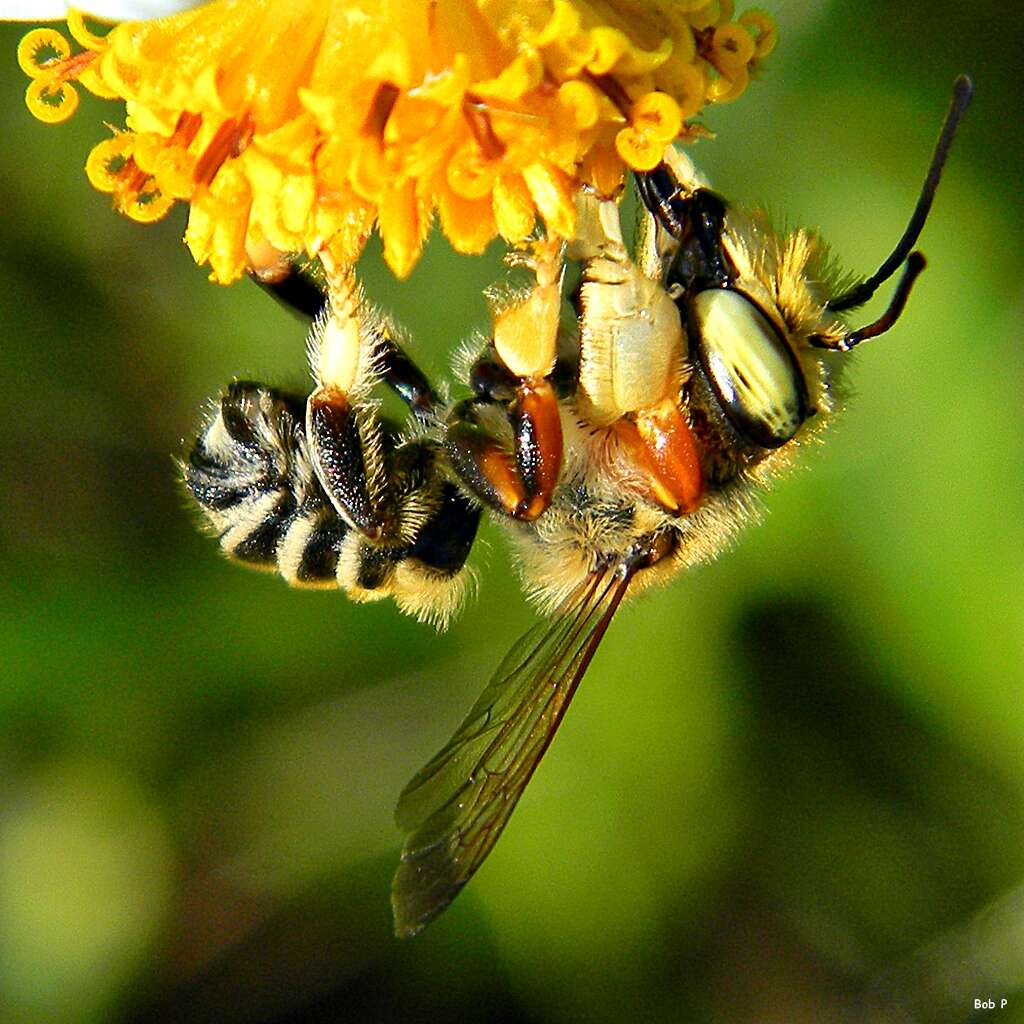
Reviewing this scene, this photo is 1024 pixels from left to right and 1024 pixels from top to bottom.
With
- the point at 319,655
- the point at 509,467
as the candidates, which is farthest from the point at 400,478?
the point at 319,655

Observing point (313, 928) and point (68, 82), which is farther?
point (313, 928)

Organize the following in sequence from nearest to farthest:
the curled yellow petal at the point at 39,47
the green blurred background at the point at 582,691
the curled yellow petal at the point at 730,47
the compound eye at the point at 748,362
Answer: the compound eye at the point at 748,362, the curled yellow petal at the point at 730,47, the curled yellow petal at the point at 39,47, the green blurred background at the point at 582,691

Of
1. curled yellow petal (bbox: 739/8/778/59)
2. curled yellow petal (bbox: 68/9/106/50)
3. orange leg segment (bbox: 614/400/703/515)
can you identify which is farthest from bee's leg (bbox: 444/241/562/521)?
curled yellow petal (bbox: 68/9/106/50)

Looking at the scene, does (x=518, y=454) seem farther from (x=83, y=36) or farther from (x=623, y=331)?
(x=83, y=36)

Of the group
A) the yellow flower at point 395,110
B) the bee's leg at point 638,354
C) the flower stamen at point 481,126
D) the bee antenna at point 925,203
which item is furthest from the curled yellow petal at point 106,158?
the bee antenna at point 925,203

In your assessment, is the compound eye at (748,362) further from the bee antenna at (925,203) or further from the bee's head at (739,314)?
the bee antenna at (925,203)

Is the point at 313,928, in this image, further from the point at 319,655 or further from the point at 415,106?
the point at 415,106
